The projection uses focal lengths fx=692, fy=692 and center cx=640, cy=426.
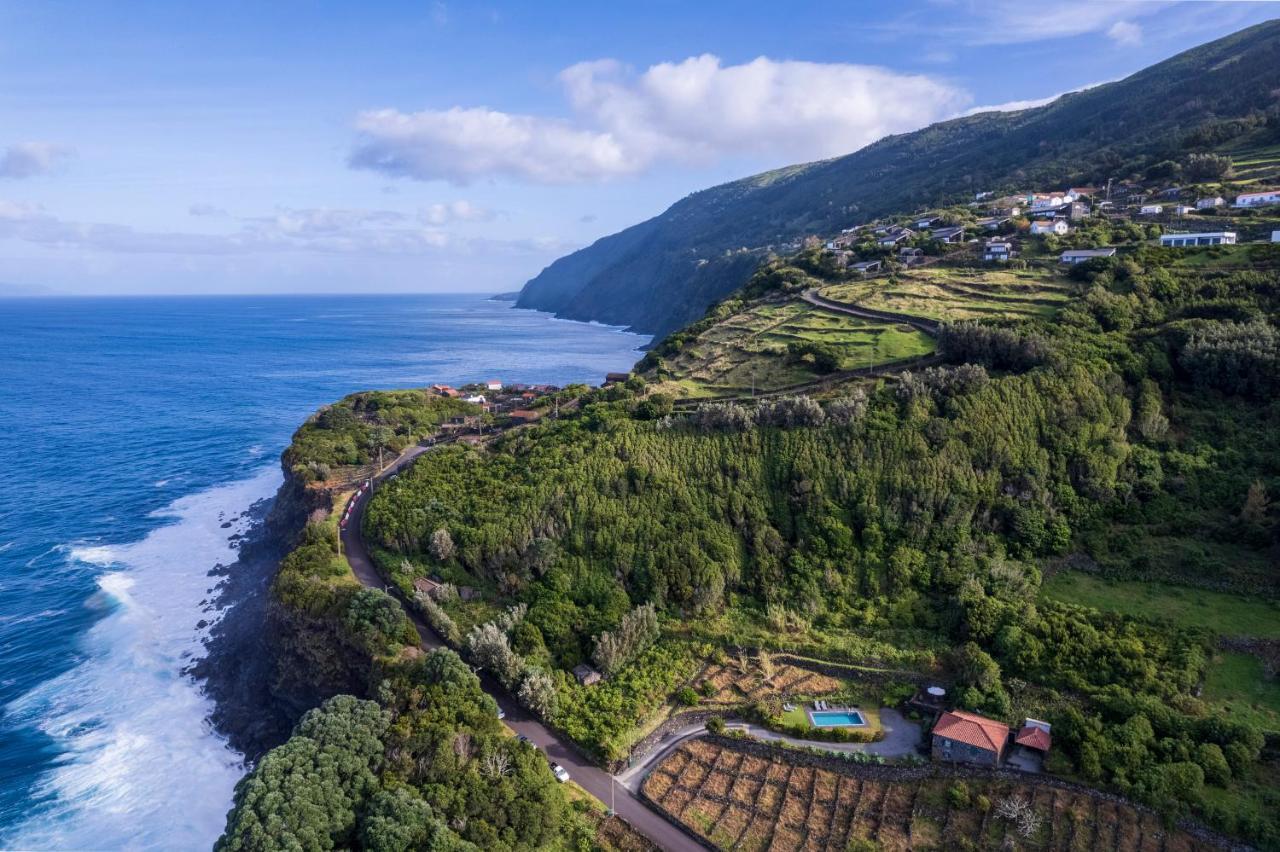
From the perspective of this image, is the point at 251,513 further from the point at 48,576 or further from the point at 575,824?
the point at 575,824

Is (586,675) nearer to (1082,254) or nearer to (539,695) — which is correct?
(539,695)

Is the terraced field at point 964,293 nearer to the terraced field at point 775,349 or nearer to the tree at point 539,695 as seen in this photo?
the terraced field at point 775,349

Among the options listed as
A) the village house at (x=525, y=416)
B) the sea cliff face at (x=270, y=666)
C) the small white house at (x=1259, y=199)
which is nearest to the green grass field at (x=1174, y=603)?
the sea cliff face at (x=270, y=666)

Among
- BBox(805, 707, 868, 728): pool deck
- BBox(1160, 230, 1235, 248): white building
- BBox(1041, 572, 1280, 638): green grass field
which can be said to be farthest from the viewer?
BBox(1160, 230, 1235, 248): white building

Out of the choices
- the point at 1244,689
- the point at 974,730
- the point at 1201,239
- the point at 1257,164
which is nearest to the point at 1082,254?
the point at 1201,239

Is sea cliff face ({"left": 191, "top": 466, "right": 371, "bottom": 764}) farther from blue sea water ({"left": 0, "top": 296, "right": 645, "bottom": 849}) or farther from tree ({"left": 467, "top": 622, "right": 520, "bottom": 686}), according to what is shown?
tree ({"left": 467, "top": 622, "right": 520, "bottom": 686})

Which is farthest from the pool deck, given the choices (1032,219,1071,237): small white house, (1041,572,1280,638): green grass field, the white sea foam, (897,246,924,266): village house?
(1032,219,1071,237): small white house

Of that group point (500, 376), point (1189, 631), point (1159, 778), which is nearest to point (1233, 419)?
point (1189, 631)
